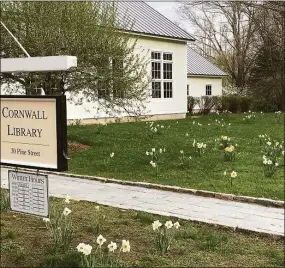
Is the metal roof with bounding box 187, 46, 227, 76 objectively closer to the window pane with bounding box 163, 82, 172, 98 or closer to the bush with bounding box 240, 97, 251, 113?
the bush with bounding box 240, 97, 251, 113

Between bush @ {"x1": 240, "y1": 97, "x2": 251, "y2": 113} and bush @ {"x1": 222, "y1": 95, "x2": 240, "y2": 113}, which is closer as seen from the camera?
bush @ {"x1": 222, "y1": 95, "x2": 240, "y2": 113}

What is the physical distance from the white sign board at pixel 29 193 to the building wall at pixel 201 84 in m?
28.9

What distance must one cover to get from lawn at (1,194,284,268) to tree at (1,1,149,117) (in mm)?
3978

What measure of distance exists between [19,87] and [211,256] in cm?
874

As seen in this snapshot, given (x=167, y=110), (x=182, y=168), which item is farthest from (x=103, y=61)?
(x=167, y=110)

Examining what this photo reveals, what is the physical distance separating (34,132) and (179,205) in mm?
4642

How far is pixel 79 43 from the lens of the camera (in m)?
10.7

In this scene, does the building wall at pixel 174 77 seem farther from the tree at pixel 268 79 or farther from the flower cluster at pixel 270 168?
the flower cluster at pixel 270 168

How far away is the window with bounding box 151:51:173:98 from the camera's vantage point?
23.9 meters

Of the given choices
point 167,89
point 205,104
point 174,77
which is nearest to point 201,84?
point 205,104

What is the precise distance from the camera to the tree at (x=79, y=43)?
10254mm

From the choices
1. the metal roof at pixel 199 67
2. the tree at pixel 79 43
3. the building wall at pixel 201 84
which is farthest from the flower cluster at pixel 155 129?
the building wall at pixel 201 84

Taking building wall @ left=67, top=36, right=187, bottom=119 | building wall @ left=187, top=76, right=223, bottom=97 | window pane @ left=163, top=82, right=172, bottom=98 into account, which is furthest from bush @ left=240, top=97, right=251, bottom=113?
window pane @ left=163, top=82, right=172, bottom=98

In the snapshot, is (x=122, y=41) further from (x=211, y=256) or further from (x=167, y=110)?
(x=167, y=110)
